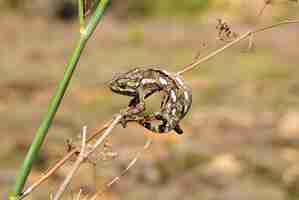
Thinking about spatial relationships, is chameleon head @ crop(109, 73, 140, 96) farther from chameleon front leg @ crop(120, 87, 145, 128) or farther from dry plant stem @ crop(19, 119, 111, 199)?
dry plant stem @ crop(19, 119, 111, 199)

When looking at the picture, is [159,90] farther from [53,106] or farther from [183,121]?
[183,121]

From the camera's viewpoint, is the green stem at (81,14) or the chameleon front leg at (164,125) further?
the chameleon front leg at (164,125)

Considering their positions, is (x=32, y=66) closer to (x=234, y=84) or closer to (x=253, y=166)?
(x=234, y=84)

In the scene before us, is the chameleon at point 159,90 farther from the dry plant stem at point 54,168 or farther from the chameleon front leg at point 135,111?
the dry plant stem at point 54,168

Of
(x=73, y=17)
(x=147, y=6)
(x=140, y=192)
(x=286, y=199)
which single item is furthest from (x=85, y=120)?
(x=147, y=6)

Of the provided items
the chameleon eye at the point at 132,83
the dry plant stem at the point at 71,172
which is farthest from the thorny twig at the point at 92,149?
the chameleon eye at the point at 132,83

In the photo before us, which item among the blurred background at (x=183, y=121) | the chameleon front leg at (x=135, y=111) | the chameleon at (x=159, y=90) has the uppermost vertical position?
the blurred background at (x=183, y=121)

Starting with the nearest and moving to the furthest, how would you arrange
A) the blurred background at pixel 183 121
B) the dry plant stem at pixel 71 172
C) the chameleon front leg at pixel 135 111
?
the dry plant stem at pixel 71 172 < the chameleon front leg at pixel 135 111 < the blurred background at pixel 183 121

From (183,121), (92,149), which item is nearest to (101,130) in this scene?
(92,149)
